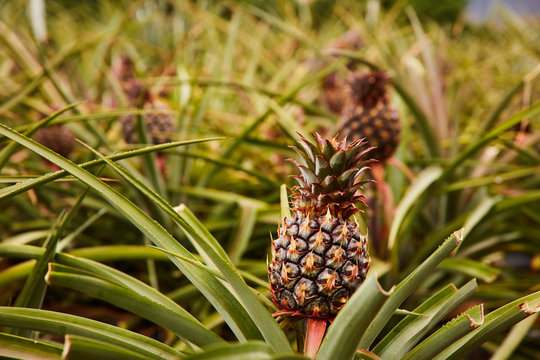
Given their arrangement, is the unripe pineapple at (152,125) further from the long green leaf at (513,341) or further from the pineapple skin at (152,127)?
the long green leaf at (513,341)

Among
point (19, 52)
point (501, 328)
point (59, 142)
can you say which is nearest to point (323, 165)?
point (501, 328)

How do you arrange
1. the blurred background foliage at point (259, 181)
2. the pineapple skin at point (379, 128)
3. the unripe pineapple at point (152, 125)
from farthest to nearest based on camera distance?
the unripe pineapple at point (152, 125) < the pineapple skin at point (379, 128) < the blurred background foliage at point (259, 181)

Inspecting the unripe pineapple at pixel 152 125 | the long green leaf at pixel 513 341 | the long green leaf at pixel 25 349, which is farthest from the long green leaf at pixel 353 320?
the unripe pineapple at pixel 152 125

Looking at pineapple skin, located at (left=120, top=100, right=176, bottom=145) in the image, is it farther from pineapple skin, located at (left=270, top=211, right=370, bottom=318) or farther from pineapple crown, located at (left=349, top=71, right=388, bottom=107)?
pineapple skin, located at (left=270, top=211, right=370, bottom=318)

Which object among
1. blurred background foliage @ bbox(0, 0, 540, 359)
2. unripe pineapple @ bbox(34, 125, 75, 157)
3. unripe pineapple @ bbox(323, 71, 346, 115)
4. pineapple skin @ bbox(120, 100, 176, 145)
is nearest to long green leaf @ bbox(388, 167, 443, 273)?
blurred background foliage @ bbox(0, 0, 540, 359)

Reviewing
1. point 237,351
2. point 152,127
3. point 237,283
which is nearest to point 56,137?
point 152,127

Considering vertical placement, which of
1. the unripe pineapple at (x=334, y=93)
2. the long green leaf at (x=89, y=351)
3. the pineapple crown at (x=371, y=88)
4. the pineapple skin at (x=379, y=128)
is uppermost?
the unripe pineapple at (x=334, y=93)

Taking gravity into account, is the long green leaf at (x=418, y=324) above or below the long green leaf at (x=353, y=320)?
above

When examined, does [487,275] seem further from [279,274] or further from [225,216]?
[225,216]
